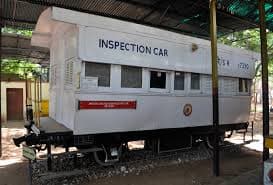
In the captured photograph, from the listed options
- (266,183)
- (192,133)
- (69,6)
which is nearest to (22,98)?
(69,6)

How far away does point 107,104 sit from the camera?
20.6 ft

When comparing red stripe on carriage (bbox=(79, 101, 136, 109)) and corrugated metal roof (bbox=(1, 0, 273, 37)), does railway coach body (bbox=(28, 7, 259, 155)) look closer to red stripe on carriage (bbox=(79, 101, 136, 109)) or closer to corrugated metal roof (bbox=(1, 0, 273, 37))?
red stripe on carriage (bbox=(79, 101, 136, 109))

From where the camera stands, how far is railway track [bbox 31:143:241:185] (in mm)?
5909

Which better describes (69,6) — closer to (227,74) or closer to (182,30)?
(182,30)

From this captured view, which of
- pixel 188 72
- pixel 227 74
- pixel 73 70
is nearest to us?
pixel 73 70

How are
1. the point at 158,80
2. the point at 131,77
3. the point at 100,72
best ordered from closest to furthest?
1. the point at 100,72
2. the point at 131,77
3. the point at 158,80

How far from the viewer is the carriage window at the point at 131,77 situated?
6654 mm

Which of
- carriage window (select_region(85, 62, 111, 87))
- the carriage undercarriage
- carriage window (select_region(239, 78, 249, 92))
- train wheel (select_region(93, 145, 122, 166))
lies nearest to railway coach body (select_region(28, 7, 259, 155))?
carriage window (select_region(85, 62, 111, 87))

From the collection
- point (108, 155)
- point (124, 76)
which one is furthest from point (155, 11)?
point (108, 155)

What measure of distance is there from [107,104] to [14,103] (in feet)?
49.1

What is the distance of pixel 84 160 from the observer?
23.7ft

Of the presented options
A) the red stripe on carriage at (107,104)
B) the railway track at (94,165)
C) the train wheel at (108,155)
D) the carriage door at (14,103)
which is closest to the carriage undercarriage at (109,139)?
the train wheel at (108,155)

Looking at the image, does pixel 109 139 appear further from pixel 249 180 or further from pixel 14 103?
pixel 14 103

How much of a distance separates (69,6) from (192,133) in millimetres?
5104
